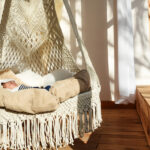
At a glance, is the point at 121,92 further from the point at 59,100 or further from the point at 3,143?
the point at 3,143

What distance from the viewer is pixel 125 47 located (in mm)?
2453

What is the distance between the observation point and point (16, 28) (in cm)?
208

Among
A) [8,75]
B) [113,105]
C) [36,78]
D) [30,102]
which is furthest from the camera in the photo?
[113,105]

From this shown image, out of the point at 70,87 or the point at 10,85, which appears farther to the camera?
the point at 10,85

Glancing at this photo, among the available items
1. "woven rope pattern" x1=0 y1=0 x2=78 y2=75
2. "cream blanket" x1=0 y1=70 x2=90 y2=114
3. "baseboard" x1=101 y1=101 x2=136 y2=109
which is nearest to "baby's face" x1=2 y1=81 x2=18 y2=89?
"woven rope pattern" x1=0 y1=0 x2=78 y2=75

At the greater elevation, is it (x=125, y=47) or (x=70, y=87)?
(x=125, y=47)

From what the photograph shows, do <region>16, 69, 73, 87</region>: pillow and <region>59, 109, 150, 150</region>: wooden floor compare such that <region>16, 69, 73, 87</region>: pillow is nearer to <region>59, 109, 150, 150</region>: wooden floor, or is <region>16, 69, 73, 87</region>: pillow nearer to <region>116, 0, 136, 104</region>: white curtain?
<region>59, 109, 150, 150</region>: wooden floor

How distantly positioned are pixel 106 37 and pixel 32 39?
0.87m

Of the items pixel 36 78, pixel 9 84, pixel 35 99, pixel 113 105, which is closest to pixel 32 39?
pixel 36 78

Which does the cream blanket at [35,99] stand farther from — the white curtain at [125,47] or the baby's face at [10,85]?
the white curtain at [125,47]

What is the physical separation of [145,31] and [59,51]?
1002 millimetres

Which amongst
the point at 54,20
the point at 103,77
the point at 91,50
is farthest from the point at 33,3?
the point at 103,77

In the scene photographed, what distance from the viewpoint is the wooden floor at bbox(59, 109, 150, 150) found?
1.64m

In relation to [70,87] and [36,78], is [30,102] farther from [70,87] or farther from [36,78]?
[36,78]
